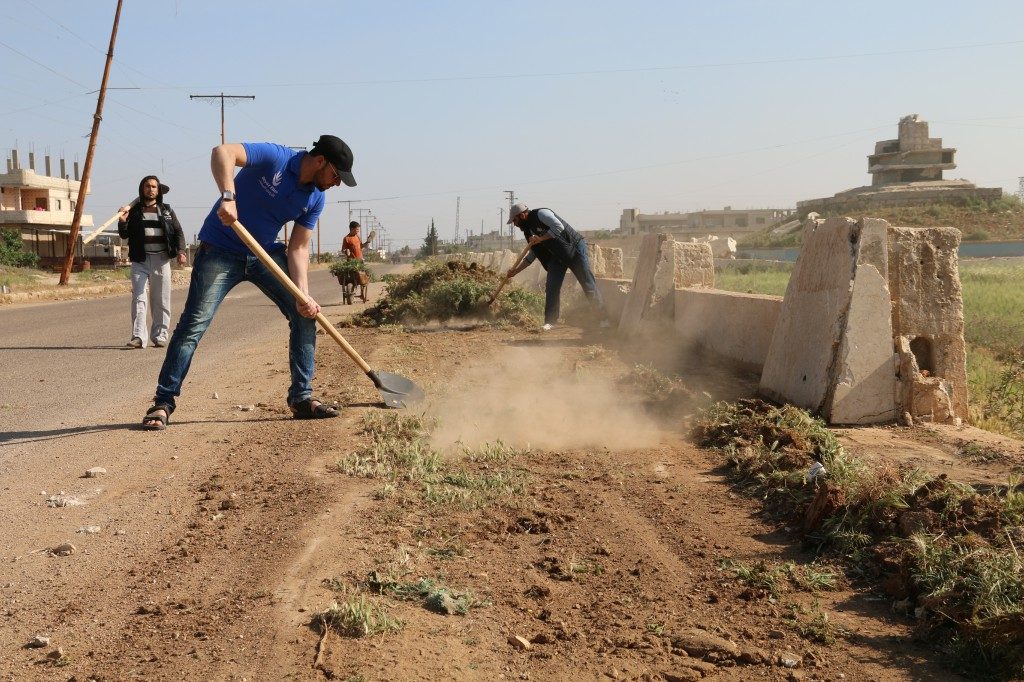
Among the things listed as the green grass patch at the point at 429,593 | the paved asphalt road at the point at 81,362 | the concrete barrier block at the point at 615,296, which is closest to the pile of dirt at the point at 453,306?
the concrete barrier block at the point at 615,296

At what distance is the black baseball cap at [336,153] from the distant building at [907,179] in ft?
174

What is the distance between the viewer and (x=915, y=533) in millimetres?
3641

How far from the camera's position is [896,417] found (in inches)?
233

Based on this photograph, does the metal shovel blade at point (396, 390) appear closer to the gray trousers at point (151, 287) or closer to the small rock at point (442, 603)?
the small rock at point (442, 603)

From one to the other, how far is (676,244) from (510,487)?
6.63 metres

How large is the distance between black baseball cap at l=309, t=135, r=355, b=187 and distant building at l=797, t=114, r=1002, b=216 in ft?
174

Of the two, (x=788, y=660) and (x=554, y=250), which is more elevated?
(x=554, y=250)

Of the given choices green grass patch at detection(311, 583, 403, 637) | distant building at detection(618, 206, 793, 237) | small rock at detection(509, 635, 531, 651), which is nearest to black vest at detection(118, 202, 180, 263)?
green grass patch at detection(311, 583, 403, 637)

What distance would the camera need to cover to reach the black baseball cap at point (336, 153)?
19.4ft

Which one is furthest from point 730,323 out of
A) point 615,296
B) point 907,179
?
point 907,179

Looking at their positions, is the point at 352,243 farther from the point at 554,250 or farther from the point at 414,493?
the point at 414,493

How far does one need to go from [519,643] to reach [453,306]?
35.6 ft

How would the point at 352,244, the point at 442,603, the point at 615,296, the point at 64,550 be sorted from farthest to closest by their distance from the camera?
1. the point at 352,244
2. the point at 615,296
3. the point at 64,550
4. the point at 442,603

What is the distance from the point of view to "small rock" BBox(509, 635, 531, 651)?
9.69ft
